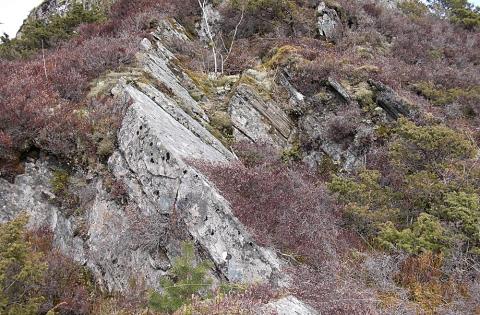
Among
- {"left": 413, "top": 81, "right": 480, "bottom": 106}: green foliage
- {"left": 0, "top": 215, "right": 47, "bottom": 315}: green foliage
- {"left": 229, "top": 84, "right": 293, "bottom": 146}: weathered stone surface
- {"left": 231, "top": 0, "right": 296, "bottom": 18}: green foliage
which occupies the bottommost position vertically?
{"left": 0, "top": 215, "right": 47, "bottom": 315}: green foliage

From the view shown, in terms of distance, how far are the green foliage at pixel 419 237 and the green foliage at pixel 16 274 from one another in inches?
230

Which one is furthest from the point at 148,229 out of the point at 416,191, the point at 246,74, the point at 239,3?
the point at 239,3

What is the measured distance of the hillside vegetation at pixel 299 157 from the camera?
6.25 meters

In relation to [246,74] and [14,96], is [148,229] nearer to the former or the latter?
[14,96]

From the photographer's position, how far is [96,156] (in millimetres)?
9031

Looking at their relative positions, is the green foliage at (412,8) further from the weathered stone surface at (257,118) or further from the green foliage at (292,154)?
the green foliage at (292,154)

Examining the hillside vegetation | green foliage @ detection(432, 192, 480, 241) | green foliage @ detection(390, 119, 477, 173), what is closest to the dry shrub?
the hillside vegetation

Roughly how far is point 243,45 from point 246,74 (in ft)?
11.9

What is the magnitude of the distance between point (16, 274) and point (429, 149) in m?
8.80

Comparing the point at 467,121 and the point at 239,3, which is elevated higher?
the point at 239,3

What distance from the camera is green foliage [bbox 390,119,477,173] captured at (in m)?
9.79

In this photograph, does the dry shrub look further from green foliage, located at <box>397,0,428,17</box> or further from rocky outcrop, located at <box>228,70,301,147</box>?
green foliage, located at <box>397,0,428,17</box>

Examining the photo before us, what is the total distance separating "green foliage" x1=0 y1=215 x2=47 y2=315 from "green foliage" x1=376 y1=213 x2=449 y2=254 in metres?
5.83

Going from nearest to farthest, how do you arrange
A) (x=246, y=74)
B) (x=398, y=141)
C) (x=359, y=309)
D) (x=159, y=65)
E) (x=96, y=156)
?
(x=359, y=309)
(x=96, y=156)
(x=398, y=141)
(x=159, y=65)
(x=246, y=74)
